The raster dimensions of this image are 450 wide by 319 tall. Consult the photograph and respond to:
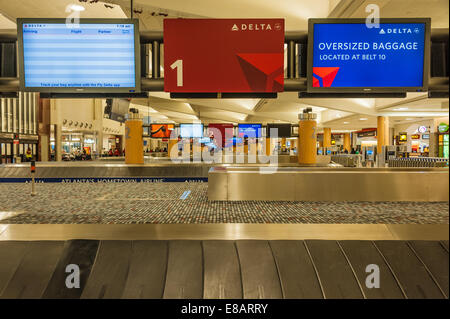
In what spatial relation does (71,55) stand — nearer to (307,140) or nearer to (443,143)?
(307,140)

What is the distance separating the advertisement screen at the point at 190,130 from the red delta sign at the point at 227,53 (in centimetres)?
1631

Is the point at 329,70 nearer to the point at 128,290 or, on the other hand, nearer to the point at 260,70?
A: the point at 260,70

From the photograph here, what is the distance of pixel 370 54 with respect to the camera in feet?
14.5

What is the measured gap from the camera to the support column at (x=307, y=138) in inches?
491

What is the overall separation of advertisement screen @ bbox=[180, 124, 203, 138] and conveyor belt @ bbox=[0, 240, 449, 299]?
694 inches

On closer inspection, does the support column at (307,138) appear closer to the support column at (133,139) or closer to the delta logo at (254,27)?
the support column at (133,139)

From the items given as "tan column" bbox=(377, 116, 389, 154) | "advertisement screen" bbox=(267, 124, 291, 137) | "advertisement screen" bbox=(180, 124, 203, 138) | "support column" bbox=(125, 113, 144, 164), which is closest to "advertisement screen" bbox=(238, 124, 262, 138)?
"advertisement screen" bbox=(180, 124, 203, 138)

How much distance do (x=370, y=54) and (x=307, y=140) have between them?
822 cm

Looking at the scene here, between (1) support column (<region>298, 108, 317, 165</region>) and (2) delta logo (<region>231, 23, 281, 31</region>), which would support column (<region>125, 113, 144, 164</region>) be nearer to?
(1) support column (<region>298, 108, 317, 165</region>)

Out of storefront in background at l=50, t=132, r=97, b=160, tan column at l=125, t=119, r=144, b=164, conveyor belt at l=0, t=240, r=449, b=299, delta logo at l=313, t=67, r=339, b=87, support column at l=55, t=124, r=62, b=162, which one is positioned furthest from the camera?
storefront in background at l=50, t=132, r=97, b=160

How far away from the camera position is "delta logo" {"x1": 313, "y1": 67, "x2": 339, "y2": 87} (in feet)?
14.8

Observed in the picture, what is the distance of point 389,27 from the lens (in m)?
4.41

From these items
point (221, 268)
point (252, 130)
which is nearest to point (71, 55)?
point (221, 268)

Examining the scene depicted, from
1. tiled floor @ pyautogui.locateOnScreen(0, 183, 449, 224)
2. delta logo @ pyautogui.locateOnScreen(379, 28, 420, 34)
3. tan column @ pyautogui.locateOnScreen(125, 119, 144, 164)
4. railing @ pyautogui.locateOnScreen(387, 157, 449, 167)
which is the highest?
delta logo @ pyautogui.locateOnScreen(379, 28, 420, 34)
